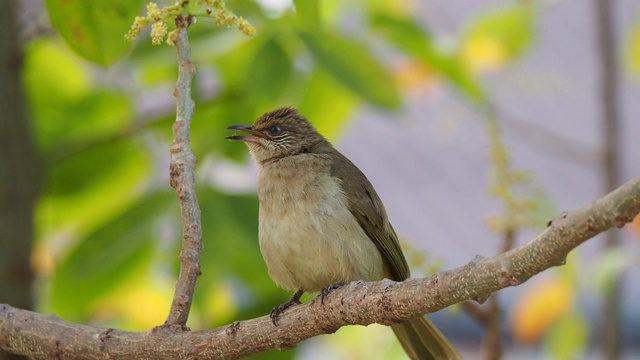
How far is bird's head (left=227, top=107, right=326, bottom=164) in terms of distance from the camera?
3.45 metres

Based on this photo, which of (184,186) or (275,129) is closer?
(184,186)

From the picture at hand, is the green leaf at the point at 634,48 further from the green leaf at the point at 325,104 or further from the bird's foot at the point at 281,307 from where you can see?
the bird's foot at the point at 281,307

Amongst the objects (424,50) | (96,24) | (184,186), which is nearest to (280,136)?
(424,50)

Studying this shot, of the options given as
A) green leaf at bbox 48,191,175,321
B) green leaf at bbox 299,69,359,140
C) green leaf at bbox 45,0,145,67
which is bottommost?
green leaf at bbox 48,191,175,321

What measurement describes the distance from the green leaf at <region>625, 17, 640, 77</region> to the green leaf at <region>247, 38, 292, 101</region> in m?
1.49

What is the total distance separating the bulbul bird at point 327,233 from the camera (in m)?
2.94

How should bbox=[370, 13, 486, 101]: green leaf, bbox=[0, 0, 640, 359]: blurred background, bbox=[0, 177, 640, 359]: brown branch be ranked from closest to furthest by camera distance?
1. bbox=[0, 177, 640, 359]: brown branch
2. bbox=[0, 0, 640, 359]: blurred background
3. bbox=[370, 13, 486, 101]: green leaf

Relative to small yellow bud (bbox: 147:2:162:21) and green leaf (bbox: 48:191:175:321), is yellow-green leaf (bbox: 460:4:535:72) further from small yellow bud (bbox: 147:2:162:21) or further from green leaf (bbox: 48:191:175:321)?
small yellow bud (bbox: 147:2:162:21)

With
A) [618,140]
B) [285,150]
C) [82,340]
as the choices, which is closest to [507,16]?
[618,140]

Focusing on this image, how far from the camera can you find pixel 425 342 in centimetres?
283

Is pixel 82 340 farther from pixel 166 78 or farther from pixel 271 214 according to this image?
pixel 166 78

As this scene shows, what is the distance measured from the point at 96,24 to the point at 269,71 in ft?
2.96

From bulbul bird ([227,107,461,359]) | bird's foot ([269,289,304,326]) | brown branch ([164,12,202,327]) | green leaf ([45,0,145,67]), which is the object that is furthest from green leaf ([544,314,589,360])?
green leaf ([45,0,145,67])

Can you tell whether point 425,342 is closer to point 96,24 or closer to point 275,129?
point 275,129
